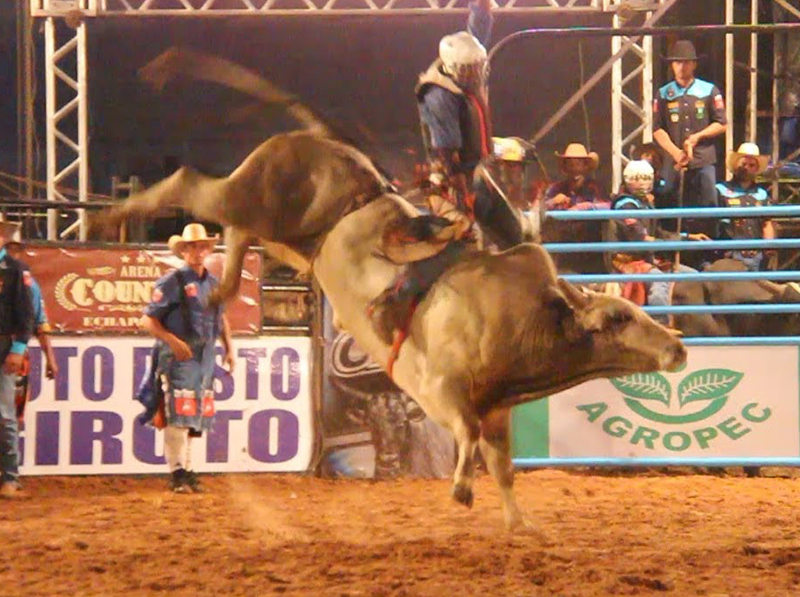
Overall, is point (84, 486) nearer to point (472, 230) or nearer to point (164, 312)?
point (164, 312)

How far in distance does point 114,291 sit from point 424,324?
3.42 metres

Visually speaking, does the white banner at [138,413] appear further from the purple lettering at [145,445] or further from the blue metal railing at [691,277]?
the blue metal railing at [691,277]

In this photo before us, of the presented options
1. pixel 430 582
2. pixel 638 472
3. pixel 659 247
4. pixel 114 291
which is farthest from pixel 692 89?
pixel 430 582

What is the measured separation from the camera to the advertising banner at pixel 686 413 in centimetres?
890

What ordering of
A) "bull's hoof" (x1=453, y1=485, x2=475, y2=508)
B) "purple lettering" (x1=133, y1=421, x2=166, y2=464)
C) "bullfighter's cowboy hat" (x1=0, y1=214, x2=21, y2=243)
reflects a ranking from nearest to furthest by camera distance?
"bull's hoof" (x1=453, y1=485, x2=475, y2=508) → "bullfighter's cowboy hat" (x1=0, y1=214, x2=21, y2=243) → "purple lettering" (x1=133, y1=421, x2=166, y2=464)

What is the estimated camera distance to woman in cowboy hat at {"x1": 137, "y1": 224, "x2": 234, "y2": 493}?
850cm

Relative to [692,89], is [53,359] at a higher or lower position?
lower

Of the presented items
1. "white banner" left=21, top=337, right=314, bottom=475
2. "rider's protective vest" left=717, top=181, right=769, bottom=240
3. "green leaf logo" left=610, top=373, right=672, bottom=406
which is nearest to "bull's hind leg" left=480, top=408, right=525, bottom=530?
"green leaf logo" left=610, top=373, right=672, bottom=406

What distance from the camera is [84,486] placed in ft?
29.2

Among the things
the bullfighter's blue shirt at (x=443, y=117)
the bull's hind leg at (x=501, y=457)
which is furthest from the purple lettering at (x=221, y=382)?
the bullfighter's blue shirt at (x=443, y=117)

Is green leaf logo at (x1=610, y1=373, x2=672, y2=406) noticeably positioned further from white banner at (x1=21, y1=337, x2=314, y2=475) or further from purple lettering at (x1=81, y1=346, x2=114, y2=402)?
purple lettering at (x1=81, y1=346, x2=114, y2=402)

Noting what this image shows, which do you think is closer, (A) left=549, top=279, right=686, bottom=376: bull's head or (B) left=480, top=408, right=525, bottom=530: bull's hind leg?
(A) left=549, top=279, right=686, bottom=376: bull's head

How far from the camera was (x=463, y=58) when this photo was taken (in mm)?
6348

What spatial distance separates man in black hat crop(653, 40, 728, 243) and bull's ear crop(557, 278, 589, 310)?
4028mm
